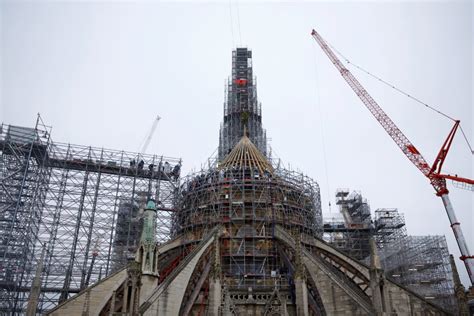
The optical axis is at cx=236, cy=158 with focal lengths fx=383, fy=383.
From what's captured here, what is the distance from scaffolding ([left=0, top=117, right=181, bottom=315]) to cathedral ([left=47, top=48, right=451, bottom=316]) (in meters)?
7.35

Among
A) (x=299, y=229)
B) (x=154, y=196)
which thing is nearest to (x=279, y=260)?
(x=299, y=229)

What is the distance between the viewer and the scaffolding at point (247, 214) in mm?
28219

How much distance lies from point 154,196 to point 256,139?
15436 millimetres

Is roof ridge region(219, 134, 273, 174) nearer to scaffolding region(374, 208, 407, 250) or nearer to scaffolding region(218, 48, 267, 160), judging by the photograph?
scaffolding region(218, 48, 267, 160)

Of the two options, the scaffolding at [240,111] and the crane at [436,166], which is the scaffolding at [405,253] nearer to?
the crane at [436,166]

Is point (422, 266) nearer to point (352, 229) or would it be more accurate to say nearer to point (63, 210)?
→ point (352, 229)

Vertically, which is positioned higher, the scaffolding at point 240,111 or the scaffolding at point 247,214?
the scaffolding at point 240,111

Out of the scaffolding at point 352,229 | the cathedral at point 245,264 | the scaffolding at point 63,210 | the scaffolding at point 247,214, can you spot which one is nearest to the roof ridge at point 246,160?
the cathedral at point 245,264

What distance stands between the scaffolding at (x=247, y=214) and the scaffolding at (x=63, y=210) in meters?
8.23

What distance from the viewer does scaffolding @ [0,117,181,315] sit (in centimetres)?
3247

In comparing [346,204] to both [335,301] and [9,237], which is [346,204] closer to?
[335,301]

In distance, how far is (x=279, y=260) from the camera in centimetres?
2861

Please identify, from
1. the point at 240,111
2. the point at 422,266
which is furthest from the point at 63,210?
the point at 422,266

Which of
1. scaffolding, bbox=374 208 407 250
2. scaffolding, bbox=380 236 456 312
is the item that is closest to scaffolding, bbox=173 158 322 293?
scaffolding, bbox=380 236 456 312
